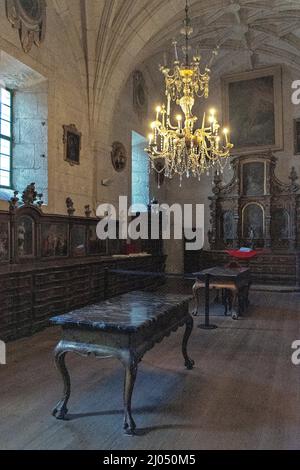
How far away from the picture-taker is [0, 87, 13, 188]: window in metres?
7.43

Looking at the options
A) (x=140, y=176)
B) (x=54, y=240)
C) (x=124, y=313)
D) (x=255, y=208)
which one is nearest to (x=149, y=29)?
(x=140, y=176)

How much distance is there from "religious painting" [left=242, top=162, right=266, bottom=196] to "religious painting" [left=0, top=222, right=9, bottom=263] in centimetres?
899

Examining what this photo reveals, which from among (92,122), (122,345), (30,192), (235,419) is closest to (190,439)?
(235,419)

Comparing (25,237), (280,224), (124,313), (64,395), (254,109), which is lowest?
(64,395)

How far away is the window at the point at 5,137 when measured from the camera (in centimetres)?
743

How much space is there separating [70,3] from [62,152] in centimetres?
313

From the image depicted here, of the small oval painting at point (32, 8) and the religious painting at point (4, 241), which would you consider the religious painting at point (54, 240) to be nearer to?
the religious painting at point (4, 241)

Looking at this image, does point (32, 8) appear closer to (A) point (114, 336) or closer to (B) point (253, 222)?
(A) point (114, 336)

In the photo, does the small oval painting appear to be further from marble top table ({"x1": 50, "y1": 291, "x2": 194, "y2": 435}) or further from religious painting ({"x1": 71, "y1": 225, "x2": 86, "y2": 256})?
marble top table ({"x1": 50, "y1": 291, "x2": 194, "y2": 435})

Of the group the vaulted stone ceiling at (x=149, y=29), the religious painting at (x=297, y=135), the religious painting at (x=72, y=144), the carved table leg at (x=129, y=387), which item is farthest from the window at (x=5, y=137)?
the religious painting at (x=297, y=135)

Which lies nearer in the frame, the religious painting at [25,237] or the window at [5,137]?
the religious painting at [25,237]

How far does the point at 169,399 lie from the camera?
11.5 feet

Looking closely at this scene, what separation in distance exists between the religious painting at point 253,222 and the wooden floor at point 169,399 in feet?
24.6

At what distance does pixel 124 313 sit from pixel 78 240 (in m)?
5.17
